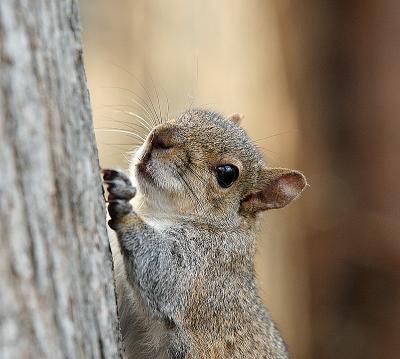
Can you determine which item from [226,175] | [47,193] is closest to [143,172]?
[226,175]

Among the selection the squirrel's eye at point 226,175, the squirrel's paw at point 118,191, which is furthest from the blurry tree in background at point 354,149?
the squirrel's paw at point 118,191

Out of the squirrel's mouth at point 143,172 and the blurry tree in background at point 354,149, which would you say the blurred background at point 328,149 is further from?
the squirrel's mouth at point 143,172

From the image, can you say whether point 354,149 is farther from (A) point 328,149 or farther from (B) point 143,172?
(B) point 143,172

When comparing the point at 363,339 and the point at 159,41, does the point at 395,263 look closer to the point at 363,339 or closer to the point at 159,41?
the point at 363,339

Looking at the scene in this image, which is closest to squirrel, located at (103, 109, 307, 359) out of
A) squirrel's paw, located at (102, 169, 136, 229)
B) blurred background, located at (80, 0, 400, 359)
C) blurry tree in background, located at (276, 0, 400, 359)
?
squirrel's paw, located at (102, 169, 136, 229)

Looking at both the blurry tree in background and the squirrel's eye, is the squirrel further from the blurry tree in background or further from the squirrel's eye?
the blurry tree in background
